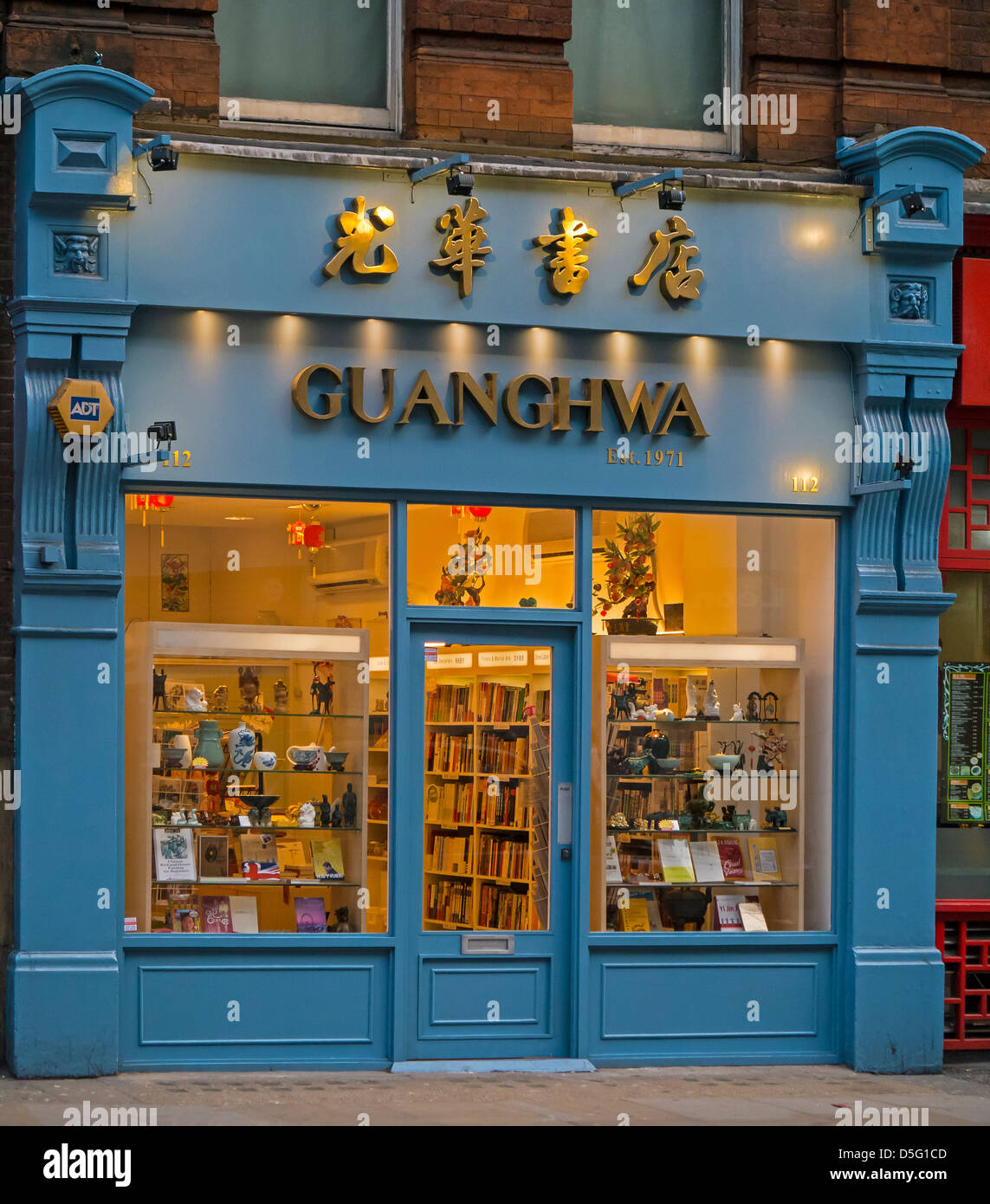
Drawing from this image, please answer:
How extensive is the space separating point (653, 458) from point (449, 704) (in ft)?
6.73

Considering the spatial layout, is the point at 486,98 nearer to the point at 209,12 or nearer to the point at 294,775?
the point at 209,12

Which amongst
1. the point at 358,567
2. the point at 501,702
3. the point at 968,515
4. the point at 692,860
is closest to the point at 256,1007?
the point at 501,702

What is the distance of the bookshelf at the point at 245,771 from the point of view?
10617 mm

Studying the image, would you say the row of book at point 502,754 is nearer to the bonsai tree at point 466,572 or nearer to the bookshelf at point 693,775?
the bookshelf at point 693,775

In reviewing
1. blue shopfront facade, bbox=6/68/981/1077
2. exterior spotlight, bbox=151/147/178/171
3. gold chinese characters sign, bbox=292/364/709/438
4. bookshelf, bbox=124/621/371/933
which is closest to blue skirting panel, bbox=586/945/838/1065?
blue shopfront facade, bbox=6/68/981/1077

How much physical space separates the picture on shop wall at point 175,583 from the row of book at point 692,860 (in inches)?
124

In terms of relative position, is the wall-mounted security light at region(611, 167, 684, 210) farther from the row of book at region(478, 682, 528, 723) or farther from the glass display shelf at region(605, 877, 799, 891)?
the glass display shelf at region(605, 877, 799, 891)

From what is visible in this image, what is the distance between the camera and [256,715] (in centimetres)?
1093

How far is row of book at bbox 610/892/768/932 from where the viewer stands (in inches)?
444

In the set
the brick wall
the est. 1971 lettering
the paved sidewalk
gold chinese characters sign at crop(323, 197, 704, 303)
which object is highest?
the brick wall

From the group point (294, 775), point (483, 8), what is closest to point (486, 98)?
point (483, 8)

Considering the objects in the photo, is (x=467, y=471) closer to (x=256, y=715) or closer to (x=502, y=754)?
(x=502, y=754)

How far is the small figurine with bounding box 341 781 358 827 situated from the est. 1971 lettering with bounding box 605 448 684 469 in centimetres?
267

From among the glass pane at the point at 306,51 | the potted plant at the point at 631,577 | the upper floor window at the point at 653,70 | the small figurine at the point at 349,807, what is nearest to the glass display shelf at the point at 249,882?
the small figurine at the point at 349,807
